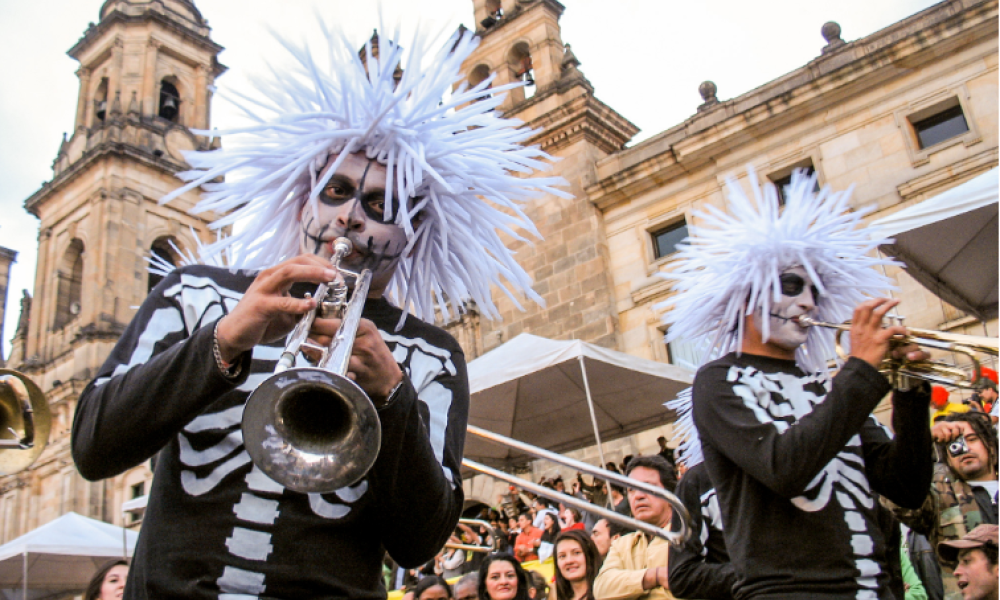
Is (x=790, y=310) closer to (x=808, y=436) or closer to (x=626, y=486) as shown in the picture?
(x=808, y=436)

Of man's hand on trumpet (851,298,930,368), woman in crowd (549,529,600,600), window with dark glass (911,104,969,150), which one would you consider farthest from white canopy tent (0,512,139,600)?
window with dark glass (911,104,969,150)

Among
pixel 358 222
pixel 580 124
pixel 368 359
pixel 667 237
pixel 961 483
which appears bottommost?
pixel 961 483

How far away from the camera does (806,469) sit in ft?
8.63

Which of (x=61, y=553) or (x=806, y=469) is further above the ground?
(x=61, y=553)

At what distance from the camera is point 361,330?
1.80 m

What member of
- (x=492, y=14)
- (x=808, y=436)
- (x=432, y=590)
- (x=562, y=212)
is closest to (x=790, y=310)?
(x=808, y=436)

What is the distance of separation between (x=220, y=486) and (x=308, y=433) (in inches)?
12.5

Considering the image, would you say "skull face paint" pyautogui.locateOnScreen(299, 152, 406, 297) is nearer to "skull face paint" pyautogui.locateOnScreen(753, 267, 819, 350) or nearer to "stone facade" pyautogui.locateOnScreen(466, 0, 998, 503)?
"skull face paint" pyautogui.locateOnScreen(753, 267, 819, 350)

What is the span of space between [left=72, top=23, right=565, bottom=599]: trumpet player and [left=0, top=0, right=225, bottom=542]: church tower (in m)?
24.4

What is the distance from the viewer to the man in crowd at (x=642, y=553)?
529 cm

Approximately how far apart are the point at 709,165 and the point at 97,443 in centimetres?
1696

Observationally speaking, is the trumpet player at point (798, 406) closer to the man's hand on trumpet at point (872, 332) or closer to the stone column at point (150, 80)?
the man's hand on trumpet at point (872, 332)

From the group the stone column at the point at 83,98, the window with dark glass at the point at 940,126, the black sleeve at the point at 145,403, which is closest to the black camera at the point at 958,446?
the black sleeve at the point at 145,403

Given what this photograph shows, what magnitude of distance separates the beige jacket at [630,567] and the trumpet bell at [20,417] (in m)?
3.45
